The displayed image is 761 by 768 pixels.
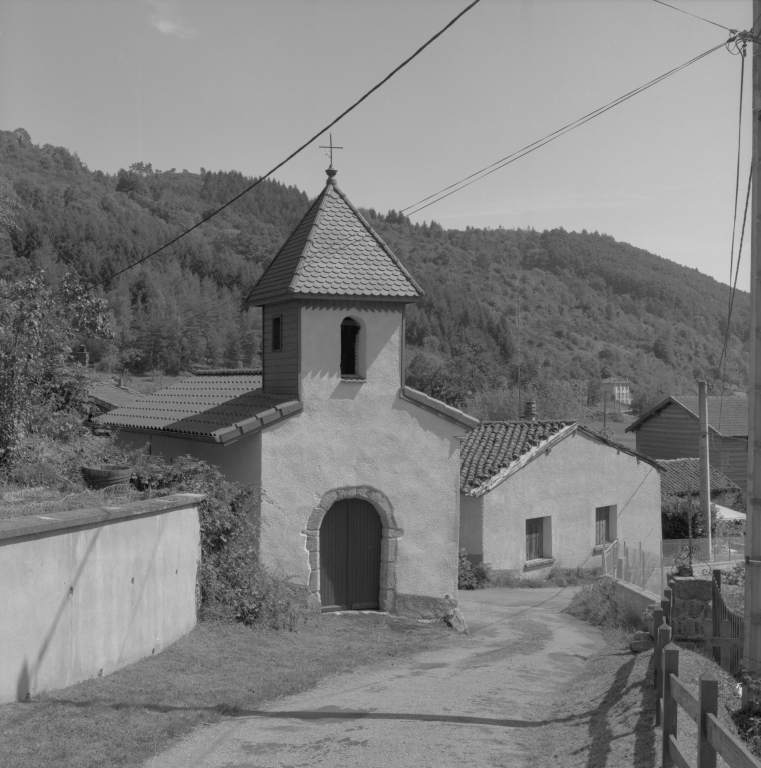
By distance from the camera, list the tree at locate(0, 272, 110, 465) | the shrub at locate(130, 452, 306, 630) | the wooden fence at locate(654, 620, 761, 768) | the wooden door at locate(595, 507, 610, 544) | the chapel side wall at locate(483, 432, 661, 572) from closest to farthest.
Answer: the wooden fence at locate(654, 620, 761, 768) < the shrub at locate(130, 452, 306, 630) < the tree at locate(0, 272, 110, 465) < the chapel side wall at locate(483, 432, 661, 572) < the wooden door at locate(595, 507, 610, 544)

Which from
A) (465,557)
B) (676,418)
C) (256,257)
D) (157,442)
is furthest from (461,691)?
(256,257)

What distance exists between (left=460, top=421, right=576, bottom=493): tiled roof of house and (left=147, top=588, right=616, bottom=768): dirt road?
10786 mm

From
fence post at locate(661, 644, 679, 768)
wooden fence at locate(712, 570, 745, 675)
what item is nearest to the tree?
fence post at locate(661, 644, 679, 768)

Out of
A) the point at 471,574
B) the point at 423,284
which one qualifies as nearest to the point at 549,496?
the point at 471,574

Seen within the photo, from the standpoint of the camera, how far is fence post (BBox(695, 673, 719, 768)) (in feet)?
17.3

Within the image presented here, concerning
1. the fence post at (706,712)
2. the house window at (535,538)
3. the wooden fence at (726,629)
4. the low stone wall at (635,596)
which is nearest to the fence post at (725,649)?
the wooden fence at (726,629)

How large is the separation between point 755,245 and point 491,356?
2874 inches

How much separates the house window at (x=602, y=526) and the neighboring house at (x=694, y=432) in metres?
15.7

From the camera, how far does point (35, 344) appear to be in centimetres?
1340

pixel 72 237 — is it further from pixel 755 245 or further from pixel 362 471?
pixel 755 245

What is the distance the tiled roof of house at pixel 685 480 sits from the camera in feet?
119

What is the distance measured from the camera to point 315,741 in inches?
317

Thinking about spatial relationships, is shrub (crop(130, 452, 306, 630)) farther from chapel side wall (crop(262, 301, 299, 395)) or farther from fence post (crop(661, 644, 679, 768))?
fence post (crop(661, 644, 679, 768))

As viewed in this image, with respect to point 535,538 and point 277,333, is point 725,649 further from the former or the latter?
point 535,538
